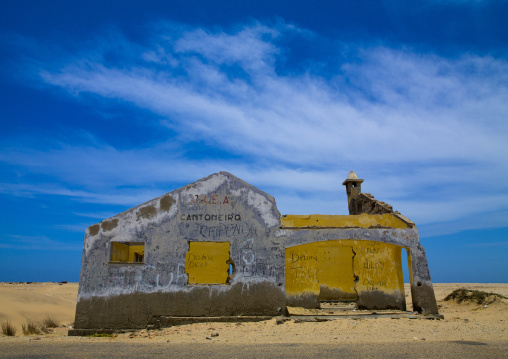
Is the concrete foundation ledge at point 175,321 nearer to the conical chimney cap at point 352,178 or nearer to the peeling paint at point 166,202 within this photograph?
the peeling paint at point 166,202

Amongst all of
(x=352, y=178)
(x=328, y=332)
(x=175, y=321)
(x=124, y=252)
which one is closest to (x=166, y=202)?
(x=124, y=252)

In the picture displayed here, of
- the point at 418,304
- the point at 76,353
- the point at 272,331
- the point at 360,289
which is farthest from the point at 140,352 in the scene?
the point at 360,289

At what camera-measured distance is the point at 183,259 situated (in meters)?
11.9

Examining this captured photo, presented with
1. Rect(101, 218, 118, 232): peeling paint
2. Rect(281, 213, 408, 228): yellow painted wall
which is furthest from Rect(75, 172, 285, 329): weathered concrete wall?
Rect(281, 213, 408, 228): yellow painted wall

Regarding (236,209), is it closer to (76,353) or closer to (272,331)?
(272,331)

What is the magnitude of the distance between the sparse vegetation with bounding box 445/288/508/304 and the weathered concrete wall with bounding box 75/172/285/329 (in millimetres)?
10224

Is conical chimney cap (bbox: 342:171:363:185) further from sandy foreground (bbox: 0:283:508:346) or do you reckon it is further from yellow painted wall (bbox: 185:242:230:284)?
sandy foreground (bbox: 0:283:508:346)

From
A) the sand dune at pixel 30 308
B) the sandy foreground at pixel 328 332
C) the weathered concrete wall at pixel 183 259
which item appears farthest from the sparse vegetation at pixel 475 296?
the sand dune at pixel 30 308

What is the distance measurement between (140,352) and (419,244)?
9245 millimetres

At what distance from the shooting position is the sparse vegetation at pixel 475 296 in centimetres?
1593

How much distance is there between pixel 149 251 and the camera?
1195 centimetres

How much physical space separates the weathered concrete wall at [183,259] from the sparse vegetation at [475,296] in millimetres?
10224

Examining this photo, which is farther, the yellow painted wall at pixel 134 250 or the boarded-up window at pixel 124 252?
the yellow painted wall at pixel 134 250

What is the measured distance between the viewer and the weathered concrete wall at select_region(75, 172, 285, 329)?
1155cm
